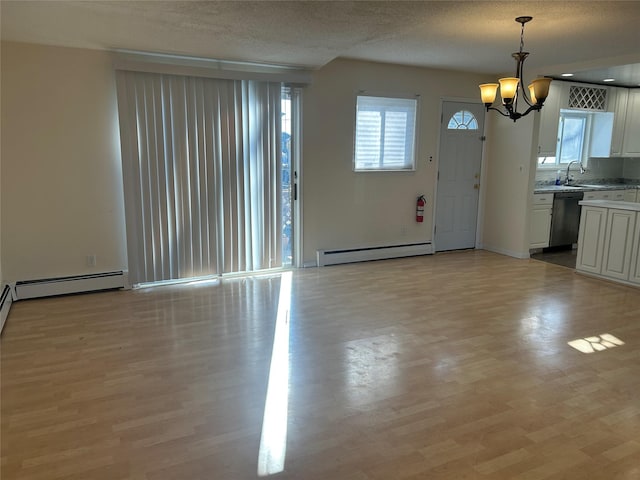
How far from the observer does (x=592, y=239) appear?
5.49m

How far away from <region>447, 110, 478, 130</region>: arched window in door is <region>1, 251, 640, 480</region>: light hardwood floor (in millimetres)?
2655

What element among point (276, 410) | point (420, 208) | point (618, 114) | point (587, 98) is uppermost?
point (587, 98)

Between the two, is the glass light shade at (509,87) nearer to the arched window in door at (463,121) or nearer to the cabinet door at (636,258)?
the cabinet door at (636,258)

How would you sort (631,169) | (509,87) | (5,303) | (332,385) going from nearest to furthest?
1. (332,385)
2. (509,87)
3. (5,303)
4. (631,169)

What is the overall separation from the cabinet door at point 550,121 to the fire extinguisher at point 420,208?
6.01 feet

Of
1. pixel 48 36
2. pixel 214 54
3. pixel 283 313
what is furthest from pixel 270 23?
pixel 283 313

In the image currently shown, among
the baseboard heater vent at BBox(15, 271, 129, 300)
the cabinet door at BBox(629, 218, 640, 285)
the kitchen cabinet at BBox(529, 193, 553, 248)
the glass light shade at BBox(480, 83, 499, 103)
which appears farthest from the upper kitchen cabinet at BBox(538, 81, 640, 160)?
the baseboard heater vent at BBox(15, 271, 129, 300)

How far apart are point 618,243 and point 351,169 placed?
317cm

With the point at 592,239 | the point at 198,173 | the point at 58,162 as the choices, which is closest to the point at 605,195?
the point at 592,239

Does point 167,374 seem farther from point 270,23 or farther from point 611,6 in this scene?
point 611,6

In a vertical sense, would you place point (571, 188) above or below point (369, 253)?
above

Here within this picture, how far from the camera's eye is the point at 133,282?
488 centimetres

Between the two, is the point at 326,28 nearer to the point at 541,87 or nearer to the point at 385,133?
the point at 541,87

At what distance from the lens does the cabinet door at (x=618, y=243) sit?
5.10m
